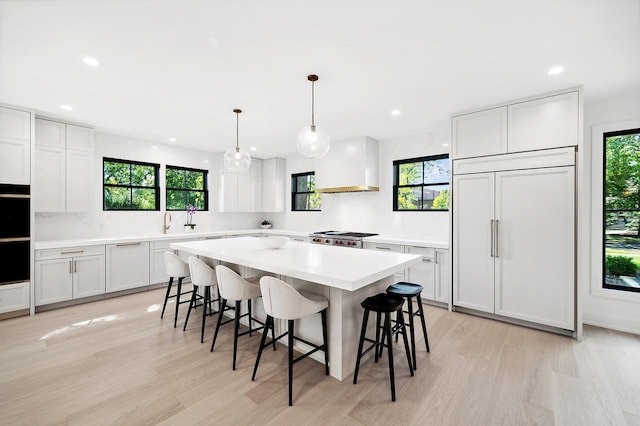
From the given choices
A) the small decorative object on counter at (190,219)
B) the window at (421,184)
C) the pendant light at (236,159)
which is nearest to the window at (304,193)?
the window at (421,184)

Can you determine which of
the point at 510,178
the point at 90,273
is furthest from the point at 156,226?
the point at 510,178

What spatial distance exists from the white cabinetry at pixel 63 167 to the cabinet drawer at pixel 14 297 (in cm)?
102

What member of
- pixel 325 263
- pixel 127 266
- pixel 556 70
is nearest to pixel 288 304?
pixel 325 263

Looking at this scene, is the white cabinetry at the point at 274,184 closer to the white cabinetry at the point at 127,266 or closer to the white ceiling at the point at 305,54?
the white cabinetry at the point at 127,266

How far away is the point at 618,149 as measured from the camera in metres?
3.26

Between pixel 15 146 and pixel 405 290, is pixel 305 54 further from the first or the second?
pixel 15 146

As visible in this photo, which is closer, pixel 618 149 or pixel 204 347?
pixel 204 347

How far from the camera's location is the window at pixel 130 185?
4.83 metres

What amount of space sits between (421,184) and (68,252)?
5316 mm

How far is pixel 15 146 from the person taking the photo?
353cm

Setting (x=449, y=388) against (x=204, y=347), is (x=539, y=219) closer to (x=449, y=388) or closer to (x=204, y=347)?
(x=449, y=388)

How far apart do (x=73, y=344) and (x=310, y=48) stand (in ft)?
11.9

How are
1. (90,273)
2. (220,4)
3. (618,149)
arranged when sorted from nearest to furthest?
(220,4) < (618,149) < (90,273)

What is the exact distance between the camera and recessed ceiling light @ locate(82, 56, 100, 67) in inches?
94.6
